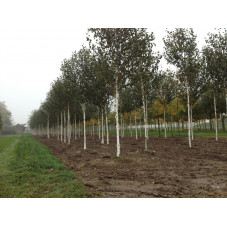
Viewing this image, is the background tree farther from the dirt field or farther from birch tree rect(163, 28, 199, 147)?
Answer: the dirt field

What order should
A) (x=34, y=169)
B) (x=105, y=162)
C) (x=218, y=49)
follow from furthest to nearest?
1. (x=218, y=49)
2. (x=105, y=162)
3. (x=34, y=169)

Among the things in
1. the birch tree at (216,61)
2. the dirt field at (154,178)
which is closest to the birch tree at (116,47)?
the dirt field at (154,178)

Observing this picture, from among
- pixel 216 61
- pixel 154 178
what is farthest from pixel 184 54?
pixel 154 178

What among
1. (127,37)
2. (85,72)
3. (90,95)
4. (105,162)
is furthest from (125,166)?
(85,72)

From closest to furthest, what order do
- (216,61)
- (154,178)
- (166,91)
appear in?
(154,178) → (216,61) → (166,91)

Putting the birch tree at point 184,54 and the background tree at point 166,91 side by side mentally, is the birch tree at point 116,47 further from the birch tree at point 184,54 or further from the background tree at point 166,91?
the background tree at point 166,91

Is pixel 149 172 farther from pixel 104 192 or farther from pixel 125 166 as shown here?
pixel 104 192

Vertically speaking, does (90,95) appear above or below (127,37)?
below

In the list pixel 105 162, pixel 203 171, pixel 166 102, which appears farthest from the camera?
pixel 166 102

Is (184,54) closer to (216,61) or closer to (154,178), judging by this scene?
(216,61)

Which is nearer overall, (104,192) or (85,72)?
(104,192)

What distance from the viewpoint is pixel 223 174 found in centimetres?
884

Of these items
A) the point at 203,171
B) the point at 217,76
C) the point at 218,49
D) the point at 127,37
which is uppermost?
the point at 218,49

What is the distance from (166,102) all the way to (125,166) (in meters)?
18.2
